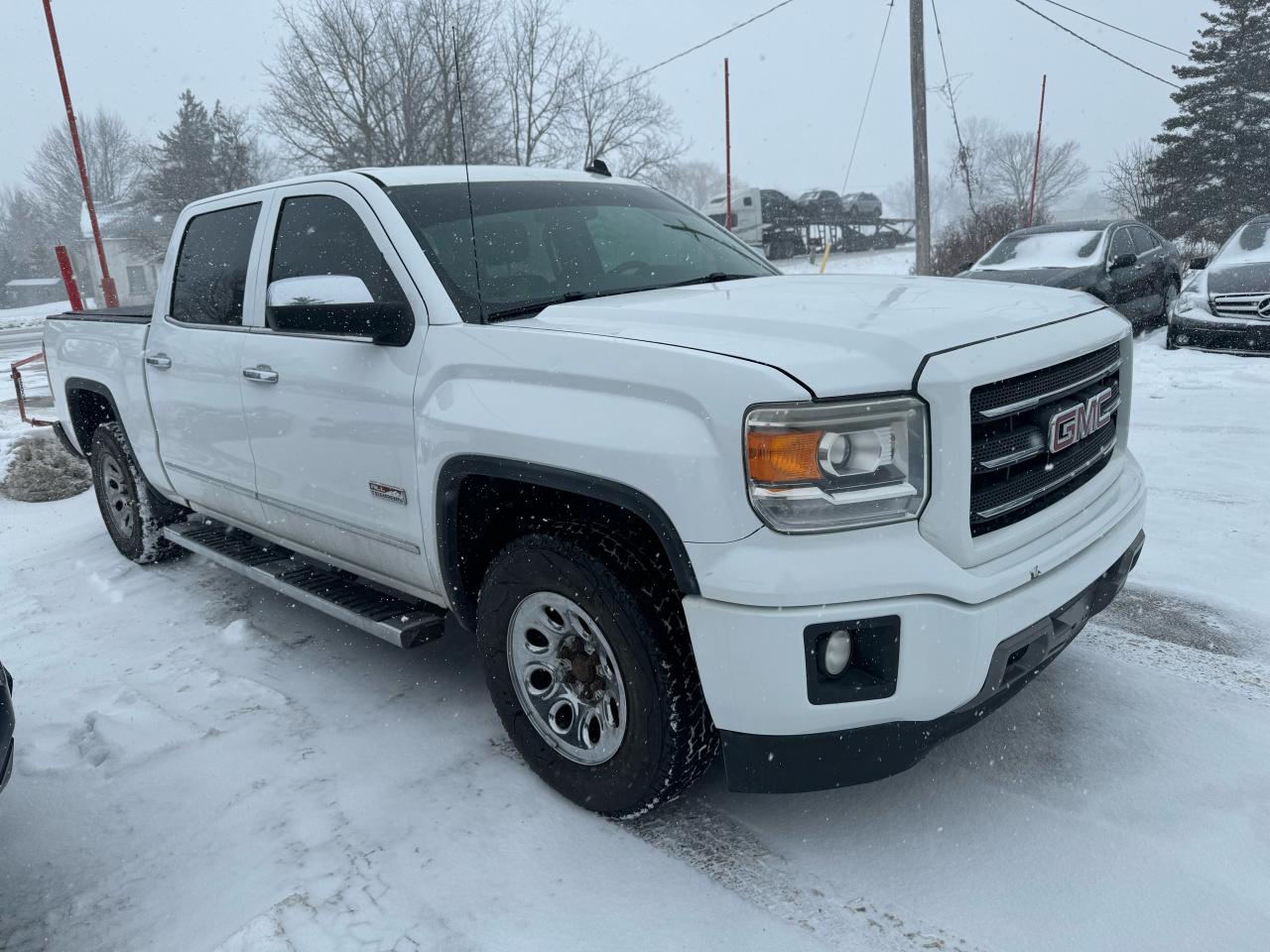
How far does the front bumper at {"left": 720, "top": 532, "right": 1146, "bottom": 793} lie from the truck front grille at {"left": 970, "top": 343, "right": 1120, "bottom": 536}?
309mm

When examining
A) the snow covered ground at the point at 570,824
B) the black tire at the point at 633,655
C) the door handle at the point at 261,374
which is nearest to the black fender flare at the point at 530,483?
the black tire at the point at 633,655

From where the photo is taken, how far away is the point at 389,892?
95.5 inches

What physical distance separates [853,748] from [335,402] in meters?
2.02

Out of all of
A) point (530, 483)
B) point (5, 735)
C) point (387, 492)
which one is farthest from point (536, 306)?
point (5, 735)

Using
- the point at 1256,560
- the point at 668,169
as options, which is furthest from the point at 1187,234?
the point at 1256,560

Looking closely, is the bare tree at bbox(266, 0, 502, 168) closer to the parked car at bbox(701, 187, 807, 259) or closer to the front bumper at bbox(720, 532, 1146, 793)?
the parked car at bbox(701, 187, 807, 259)

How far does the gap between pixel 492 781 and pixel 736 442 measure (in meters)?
1.46

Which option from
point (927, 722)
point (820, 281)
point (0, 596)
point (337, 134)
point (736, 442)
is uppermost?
point (337, 134)

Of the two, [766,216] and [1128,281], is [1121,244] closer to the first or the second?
[1128,281]

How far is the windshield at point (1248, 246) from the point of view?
10.6m

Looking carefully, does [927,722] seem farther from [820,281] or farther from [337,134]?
[337,134]

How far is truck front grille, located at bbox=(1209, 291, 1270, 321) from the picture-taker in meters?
9.66

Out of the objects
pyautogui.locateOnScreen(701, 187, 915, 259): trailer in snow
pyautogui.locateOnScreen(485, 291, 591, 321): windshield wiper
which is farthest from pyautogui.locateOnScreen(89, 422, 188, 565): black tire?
pyautogui.locateOnScreen(701, 187, 915, 259): trailer in snow

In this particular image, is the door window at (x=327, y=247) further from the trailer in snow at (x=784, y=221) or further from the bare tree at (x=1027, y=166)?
the bare tree at (x=1027, y=166)
